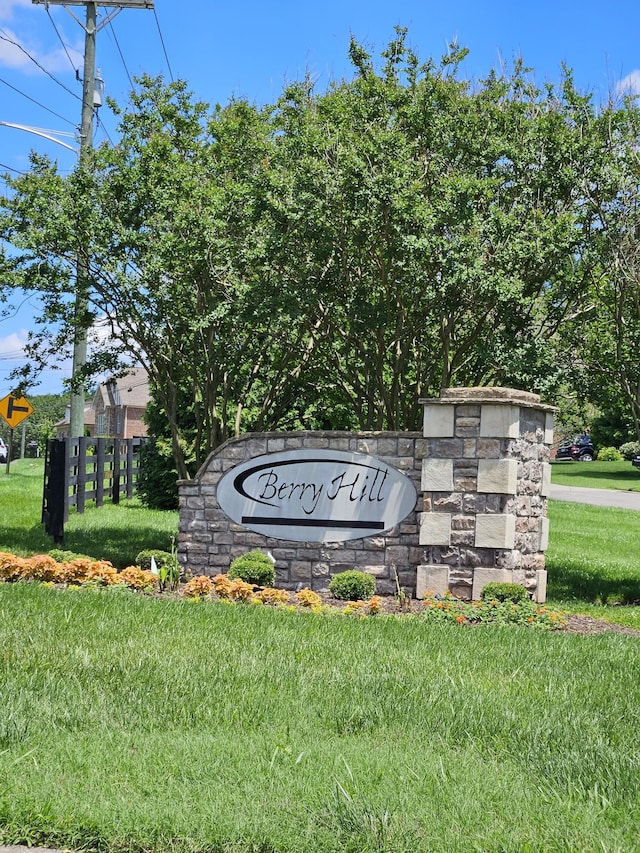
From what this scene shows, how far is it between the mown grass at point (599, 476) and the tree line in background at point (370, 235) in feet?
80.2

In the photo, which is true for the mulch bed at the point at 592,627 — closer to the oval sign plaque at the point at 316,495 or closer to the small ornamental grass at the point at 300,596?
the small ornamental grass at the point at 300,596

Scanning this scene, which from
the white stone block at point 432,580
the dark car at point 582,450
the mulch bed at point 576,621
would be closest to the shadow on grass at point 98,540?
the mulch bed at point 576,621

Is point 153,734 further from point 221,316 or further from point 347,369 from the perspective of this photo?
point 347,369

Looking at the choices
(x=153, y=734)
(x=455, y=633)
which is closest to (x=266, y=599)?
(x=455, y=633)

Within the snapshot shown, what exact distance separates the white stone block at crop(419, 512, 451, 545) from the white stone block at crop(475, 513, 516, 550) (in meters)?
0.30

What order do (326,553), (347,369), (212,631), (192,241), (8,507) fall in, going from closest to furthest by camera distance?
1. (212,631)
2. (326,553)
3. (192,241)
4. (347,369)
5. (8,507)

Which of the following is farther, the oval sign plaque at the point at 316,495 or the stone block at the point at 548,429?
the stone block at the point at 548,429

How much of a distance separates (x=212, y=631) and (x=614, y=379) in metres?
6.76

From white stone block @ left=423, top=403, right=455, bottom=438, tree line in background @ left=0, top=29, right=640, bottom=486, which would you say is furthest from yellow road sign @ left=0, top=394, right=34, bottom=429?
white stone block @ left=423, top=403, right=455, bottom=438

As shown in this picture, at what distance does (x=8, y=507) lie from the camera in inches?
704

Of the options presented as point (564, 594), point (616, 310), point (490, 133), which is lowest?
point (564, 594)

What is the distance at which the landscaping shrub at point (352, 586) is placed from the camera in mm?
8891

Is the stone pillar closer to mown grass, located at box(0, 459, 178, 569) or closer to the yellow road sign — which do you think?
mown grass, located at box(0, 459, 178, 569)

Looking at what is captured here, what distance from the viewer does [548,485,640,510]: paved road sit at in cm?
2567
